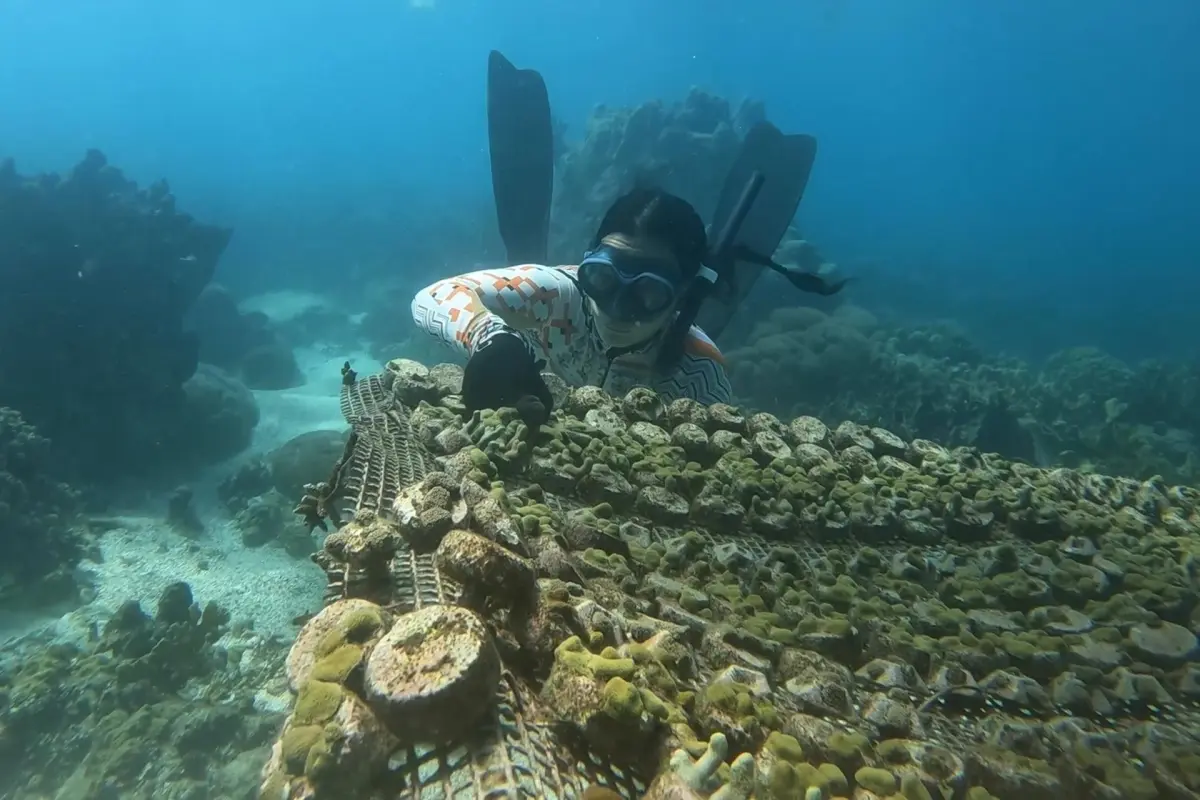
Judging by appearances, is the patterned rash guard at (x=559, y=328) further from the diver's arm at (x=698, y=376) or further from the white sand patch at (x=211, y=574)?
the white sand patch at (x=211, y=574)

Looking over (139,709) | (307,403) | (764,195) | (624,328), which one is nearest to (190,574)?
(139,709)

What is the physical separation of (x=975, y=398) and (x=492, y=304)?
10.1 m

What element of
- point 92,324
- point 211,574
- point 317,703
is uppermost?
point 317,703

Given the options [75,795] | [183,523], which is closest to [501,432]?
[75,795]

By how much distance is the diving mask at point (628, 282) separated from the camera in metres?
3.38

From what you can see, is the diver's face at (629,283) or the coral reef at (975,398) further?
the coral reef at (975,398)

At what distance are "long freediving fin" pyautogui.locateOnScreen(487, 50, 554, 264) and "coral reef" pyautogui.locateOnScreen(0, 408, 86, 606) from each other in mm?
6404

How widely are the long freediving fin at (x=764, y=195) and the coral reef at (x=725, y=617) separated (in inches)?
193

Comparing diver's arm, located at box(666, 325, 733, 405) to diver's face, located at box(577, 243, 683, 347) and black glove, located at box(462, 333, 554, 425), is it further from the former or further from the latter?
black glove, located at box(462, 333, 554, 425)

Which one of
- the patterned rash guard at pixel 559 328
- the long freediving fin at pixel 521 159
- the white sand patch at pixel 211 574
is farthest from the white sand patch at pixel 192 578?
the long freediving fin at pixel 521 159

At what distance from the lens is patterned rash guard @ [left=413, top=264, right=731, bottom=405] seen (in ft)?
10.6

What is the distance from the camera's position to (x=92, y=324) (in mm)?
9578

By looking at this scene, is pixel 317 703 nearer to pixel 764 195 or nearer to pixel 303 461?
pixel 303 461

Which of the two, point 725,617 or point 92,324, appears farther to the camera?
point 92,324
